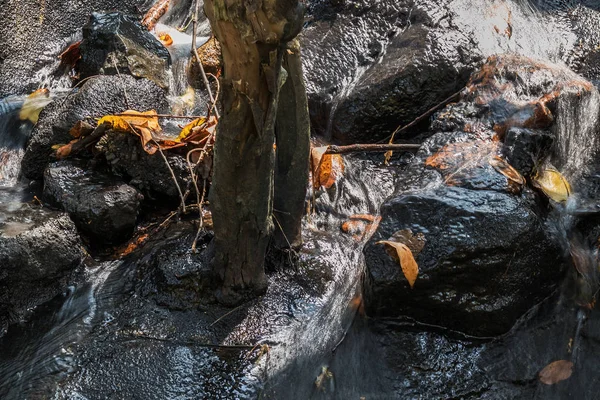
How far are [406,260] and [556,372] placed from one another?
100 centimetres

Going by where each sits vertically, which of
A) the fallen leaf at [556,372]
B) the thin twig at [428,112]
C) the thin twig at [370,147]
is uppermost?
the thin twig at [428,112]

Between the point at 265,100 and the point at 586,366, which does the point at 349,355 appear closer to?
the point at 586,366

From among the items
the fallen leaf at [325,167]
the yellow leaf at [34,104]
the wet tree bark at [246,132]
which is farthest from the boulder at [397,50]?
the yellow leaf at [34,104]

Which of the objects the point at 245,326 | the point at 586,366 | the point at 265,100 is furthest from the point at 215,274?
the point at 586,366

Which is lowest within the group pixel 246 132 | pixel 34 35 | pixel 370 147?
pixel 370 147

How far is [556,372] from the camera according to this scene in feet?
Answer: 10.3

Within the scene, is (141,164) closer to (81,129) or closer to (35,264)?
(81,129)

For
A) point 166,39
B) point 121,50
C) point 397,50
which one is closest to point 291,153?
point 397,50

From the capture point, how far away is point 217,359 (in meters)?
3.08

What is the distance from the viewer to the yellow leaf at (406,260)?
3227 mm

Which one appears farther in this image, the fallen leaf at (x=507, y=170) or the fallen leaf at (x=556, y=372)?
the fallen leaf at (x=507, y=170)

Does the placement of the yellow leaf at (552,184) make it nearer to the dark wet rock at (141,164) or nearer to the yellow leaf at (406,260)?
the yellow leaf at (406,260)

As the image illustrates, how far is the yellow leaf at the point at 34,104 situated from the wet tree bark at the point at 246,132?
9.00ft

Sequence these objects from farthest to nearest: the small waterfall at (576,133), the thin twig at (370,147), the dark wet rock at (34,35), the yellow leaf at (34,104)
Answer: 1. the dark wet rock at (34,35)
2. the yellow leaf at (34,104)
3. the thin twig at (370,147)
4. the small waterfall at (576,133)
